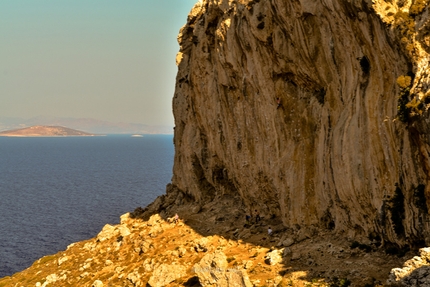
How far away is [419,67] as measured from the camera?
73.6ft

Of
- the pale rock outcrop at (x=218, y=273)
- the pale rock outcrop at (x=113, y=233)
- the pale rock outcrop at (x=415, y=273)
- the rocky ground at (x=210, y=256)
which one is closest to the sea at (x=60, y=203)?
the pale rock outcrop at (x=113, y=233)

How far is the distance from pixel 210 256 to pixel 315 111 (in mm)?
14548

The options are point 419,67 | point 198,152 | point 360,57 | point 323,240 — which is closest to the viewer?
point 419,67

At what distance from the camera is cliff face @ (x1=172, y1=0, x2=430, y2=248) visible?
24016 millimetres

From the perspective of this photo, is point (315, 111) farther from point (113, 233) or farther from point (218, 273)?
point (113, 233)

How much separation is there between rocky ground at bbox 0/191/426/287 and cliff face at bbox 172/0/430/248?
200cm

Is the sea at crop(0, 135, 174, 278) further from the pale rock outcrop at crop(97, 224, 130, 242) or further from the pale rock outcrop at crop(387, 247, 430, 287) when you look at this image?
the pale rock outcrop at crop(387, 247, 430, 287)

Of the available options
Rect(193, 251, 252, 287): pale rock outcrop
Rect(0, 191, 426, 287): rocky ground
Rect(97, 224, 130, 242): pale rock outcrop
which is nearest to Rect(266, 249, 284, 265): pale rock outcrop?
Rect(0, 191, 426, 287): rocky ground

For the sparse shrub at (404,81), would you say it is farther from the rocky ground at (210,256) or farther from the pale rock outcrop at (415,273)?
the rocky ground at (210,256)

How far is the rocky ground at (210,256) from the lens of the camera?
27.4 m

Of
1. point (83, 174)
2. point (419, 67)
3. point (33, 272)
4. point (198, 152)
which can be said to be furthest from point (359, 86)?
point (83, 174)

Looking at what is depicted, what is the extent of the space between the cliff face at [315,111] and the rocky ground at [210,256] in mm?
1997

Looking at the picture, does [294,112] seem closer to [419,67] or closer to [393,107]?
[393,107]

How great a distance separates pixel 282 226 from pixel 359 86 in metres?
16.1
